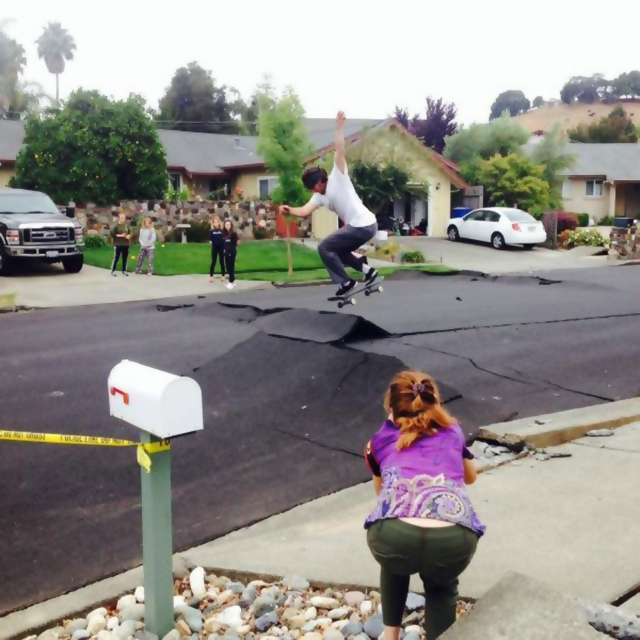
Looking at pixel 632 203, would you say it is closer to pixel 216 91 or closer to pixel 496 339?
pixel 216 91

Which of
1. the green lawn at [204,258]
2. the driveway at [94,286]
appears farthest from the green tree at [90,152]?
the driveway at [94,286]

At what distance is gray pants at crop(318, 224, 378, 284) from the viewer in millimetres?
9055

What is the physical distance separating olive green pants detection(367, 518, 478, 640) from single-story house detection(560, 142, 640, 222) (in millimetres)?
50678

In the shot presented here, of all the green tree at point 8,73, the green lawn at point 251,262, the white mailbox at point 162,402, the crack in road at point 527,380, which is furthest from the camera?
the green tree at point 8,73

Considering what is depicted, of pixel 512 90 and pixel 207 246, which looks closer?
pixel 207 246

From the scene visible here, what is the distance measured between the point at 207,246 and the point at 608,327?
18999mm

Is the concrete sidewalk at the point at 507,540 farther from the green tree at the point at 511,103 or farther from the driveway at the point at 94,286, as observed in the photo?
the green tree at the point at 511,103

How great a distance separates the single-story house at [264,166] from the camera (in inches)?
1361

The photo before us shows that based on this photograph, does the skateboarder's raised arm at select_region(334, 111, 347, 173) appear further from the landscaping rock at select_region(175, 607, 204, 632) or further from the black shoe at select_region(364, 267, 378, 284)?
the landscaping rock at select_region(175, 607, 204, 632)

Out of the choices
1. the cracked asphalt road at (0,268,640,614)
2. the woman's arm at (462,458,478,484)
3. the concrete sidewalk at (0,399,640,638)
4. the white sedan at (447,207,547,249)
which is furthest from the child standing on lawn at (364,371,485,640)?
A: the white sedan at (447,207,547,249)

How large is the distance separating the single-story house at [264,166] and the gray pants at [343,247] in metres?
22.7

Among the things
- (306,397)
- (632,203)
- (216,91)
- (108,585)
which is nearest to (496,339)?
(306,397)

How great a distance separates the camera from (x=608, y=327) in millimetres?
12945

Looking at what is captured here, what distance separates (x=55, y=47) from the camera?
90000 mm
